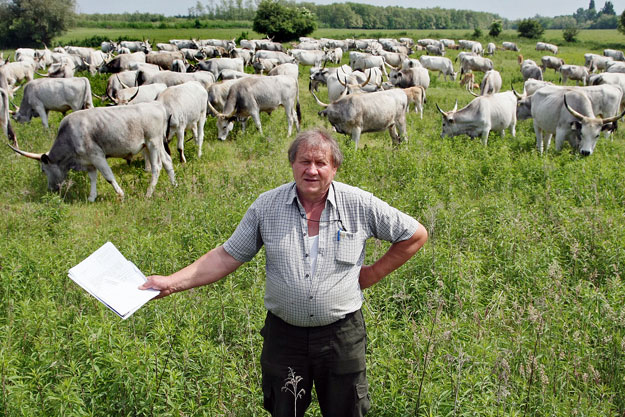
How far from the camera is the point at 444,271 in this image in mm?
5695

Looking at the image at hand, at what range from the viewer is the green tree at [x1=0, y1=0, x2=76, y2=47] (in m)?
62.0

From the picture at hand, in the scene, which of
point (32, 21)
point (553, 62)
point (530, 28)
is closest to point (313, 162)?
point (553, 62)

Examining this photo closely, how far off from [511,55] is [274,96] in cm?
4054

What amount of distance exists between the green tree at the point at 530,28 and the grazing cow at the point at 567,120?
64619 millimetres

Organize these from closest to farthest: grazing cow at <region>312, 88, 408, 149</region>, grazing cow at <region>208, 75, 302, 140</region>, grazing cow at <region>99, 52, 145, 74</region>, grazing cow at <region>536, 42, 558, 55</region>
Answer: grazing cow at <region>312, 88, 408, 149</region> → grazing cow at <region>208, 75, 302, 140</region> → grazing cow at <region>99, 52, 145, 74</region> → grazing cow at <region>536, 42, 558, 55</region>

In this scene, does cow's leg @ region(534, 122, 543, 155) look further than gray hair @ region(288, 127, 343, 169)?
Yes

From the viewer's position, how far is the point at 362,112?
1340 cm

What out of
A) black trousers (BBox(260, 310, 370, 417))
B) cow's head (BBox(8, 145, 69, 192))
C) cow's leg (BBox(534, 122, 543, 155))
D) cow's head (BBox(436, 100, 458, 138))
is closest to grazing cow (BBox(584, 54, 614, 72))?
cow's leg (BBox(534, 122, 543, 155))

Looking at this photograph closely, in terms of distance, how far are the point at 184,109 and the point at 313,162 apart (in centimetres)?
1077

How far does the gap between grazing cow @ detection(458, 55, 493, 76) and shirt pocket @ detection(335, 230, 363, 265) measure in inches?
1445

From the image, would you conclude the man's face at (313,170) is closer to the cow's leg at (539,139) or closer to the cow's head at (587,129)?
the cow's head at (587,129)

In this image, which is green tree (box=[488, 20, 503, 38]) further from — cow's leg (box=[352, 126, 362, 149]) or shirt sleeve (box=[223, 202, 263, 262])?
shirt sleeve (box=[223, 202, 263, 262])

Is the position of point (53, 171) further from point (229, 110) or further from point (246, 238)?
point (246, 238)

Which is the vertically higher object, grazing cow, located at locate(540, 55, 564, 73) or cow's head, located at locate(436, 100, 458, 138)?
grazing cow, located at locate(540, 55, 564, 73)
